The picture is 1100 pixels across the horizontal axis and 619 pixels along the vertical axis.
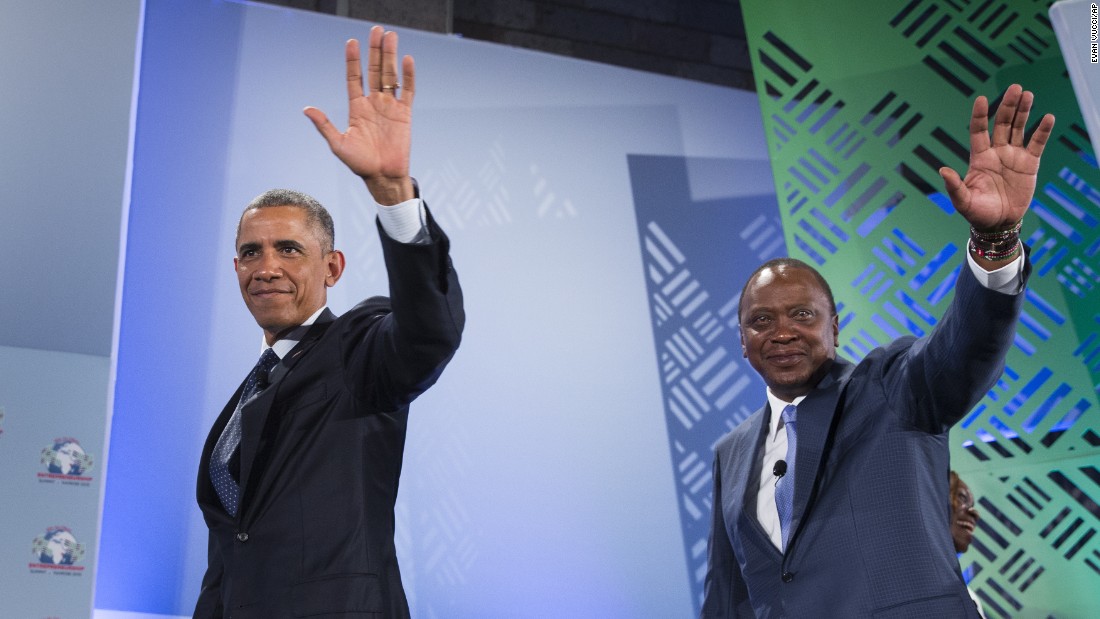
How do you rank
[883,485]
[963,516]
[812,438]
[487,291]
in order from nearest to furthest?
[883,485], [812,438], [963,516], [487,291]

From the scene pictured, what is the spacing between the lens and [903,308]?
4117mm

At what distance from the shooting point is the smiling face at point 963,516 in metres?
3.87

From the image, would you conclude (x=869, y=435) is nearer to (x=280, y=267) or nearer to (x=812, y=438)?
(x=812, y=438)

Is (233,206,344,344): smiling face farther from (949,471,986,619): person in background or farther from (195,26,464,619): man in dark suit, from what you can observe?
(949,471,986,619): person in background

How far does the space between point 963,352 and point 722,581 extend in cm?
80

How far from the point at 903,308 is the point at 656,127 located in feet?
5.21

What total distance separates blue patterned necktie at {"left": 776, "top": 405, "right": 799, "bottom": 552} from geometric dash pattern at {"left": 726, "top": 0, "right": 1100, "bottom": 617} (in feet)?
A: 6.56

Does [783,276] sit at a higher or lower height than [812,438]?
higher

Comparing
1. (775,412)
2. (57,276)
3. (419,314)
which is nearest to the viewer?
(419,314)

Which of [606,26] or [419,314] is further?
[606,26]

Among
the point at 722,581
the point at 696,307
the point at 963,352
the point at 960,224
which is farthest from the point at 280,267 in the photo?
the point at 696,307

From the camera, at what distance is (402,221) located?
1.71 meters

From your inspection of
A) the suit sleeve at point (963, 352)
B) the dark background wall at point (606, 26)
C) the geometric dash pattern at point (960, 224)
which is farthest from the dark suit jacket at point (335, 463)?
the dark background wall at point (606, 26)

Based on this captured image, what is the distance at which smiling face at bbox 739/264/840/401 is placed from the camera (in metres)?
2.27
